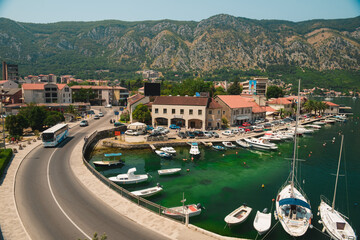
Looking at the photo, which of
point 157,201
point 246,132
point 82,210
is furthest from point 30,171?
point 246,132

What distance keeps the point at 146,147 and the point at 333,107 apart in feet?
359

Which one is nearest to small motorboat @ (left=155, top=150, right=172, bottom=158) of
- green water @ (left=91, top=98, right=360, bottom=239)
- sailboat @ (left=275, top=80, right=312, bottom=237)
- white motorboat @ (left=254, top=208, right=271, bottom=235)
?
green water @ (left=91, top=98, right=360, bottom=239)

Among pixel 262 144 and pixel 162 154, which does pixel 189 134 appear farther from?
pixel 262 144

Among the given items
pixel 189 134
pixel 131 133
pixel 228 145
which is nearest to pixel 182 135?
pixel 189 134

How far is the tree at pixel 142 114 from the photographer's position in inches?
2874

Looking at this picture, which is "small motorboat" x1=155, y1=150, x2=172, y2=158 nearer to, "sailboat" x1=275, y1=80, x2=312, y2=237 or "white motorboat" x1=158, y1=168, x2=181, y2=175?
"white motorboat" x1=158, y1=168, x2=181, y2=175

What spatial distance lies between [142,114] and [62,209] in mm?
51394

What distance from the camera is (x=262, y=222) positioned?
2575cm

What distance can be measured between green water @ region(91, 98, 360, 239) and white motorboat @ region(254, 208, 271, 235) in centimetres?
79

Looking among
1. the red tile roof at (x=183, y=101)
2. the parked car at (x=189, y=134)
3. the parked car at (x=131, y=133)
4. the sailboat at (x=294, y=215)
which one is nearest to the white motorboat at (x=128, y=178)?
the sailboat at (x=294, y=215)

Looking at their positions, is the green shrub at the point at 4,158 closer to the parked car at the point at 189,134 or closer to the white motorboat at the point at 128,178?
the white motorboat at the point at 128,178

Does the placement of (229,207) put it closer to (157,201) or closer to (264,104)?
(157,201)

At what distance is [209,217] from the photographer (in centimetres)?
2783

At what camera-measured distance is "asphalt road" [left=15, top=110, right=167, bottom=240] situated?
19.2 meters
